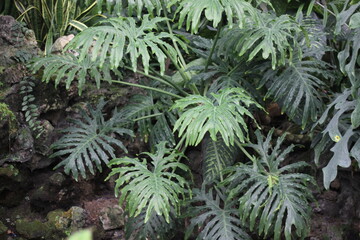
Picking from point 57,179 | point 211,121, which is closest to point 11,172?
point 57,179

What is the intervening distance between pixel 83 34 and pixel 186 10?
0.52m

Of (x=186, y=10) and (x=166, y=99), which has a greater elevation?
(x=186, y=10)

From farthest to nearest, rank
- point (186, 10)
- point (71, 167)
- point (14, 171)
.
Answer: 1. point (14, 171)
2. point (71, 167)
3. point (186, 10)

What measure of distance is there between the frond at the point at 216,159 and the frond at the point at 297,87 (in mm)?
424

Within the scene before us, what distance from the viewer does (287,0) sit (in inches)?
124

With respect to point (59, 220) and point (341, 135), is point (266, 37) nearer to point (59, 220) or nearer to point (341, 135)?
point (341, 135)

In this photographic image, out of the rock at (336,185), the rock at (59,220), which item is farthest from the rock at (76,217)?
the rock at (336,185)

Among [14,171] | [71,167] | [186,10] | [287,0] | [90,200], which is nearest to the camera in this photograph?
[186,10]

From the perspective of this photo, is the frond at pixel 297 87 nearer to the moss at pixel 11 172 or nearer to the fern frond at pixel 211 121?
the fern frond at pixel 211 121

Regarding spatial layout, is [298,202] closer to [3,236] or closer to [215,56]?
[215,56]

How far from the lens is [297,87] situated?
2.60 metres

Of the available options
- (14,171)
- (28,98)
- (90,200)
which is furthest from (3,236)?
A: (28,98)

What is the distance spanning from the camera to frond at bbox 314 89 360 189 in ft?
7.09

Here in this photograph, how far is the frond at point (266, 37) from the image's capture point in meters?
2.25
